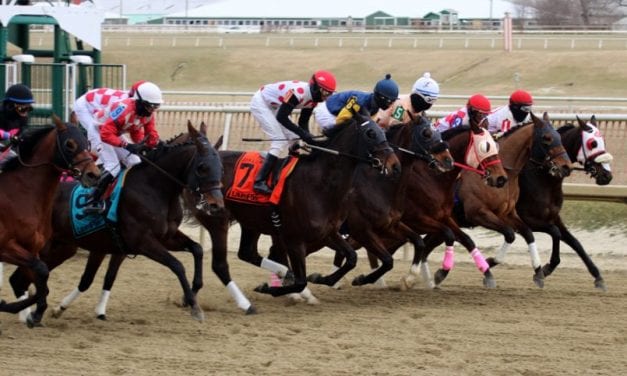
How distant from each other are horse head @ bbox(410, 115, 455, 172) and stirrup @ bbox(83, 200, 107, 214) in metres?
2.48

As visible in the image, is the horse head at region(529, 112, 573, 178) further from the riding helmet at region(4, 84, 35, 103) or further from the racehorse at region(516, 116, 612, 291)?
the riding helmet at region(4, 84, 35, 103)

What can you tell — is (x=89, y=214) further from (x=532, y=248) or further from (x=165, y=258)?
(x=532, y=248)

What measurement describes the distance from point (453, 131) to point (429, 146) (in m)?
0.77

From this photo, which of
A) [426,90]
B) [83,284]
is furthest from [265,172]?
[426,90]

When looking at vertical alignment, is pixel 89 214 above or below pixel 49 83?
below

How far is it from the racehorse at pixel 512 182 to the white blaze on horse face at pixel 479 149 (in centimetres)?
49

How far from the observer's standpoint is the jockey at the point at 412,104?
32.0 feet

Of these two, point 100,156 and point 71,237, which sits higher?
point 100,156

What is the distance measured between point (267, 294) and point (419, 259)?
52.8 inches

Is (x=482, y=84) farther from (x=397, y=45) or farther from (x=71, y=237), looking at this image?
(x=71, y=237)

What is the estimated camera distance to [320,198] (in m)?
8.48

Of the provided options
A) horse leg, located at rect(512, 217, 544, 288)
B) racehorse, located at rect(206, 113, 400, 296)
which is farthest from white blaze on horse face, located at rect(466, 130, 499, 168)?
horse leg, located at rect(512, 217, 544, 288)

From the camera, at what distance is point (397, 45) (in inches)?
1496

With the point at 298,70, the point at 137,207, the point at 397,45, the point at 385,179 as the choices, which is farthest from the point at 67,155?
the point at 397,45
